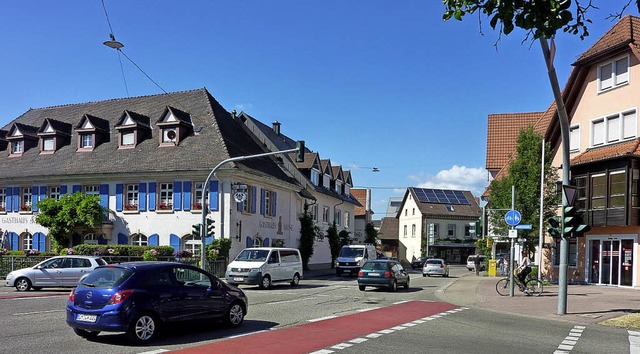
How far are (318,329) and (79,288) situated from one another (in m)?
5.18

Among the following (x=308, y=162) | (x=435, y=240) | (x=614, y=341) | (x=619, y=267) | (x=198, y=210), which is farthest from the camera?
(x=435, y=240)

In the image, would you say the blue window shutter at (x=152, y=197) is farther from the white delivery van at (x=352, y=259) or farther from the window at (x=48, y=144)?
the white delivery van at (x=352, y=259)

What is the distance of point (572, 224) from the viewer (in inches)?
689

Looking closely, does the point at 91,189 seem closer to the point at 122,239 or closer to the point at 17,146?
the point at 122,239

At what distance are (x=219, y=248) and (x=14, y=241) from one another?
16.5 meters

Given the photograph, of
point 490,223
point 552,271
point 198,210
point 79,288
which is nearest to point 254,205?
point 198,210

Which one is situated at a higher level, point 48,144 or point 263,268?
point 48,144

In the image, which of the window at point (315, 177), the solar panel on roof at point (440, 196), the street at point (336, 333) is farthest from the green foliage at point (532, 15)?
the solar panel on roof at point (440, 196)

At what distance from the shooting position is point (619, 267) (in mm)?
29609

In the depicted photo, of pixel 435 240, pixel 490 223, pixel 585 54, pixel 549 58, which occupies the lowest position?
pixel 435 240

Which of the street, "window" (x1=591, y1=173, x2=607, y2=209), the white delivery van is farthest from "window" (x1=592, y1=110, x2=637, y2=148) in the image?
the white delivery van

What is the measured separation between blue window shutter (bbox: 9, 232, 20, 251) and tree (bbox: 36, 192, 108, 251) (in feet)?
14.2

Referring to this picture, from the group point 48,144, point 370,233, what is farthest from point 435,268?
point 48,144

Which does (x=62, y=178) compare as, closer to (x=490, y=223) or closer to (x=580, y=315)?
(x=490, y=223)
